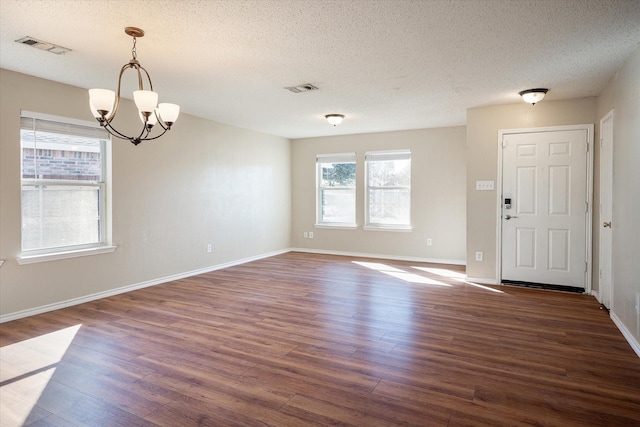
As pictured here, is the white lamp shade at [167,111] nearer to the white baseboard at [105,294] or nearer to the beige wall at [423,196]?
the white baseboard at [105,294]

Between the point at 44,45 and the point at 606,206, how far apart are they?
225 inches

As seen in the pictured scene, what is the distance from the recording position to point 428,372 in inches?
101

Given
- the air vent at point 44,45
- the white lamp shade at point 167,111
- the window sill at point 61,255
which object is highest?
the air vent at point 44,45

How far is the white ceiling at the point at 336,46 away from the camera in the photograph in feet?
8.09

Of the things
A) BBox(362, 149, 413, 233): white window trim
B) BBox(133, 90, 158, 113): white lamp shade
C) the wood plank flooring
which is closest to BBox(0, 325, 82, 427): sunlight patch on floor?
the wood plank flooring

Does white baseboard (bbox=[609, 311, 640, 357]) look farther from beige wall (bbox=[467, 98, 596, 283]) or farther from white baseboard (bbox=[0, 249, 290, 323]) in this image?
white baseboard (bbox=[0, 249, 290, 323])

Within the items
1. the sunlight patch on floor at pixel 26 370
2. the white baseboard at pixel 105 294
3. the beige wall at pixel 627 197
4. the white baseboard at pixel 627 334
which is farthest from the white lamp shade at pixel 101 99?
the white baseboard at pixel 627 334

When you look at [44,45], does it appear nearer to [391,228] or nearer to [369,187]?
[369,187]

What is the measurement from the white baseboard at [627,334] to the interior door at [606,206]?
412mm

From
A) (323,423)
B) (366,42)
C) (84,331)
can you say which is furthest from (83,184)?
(323,423)

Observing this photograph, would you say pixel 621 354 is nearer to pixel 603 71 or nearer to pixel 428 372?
pixel 428 372

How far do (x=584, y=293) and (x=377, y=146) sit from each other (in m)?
4.13

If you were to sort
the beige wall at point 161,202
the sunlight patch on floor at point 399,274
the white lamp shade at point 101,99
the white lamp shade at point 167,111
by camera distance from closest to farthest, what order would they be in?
1. the white lamp shade at point 101,99
2. the white lamp shade at point 167,111
3. the beige wall at point 161,202
4. the sunlight patch on floor at point 399,274

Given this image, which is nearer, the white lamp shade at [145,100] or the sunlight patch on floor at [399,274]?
the white lamp shade at [145,100]
